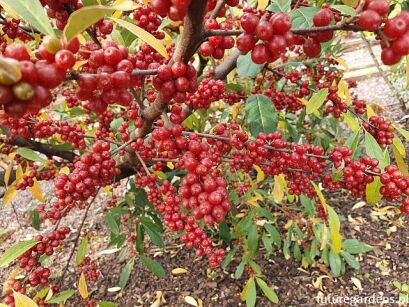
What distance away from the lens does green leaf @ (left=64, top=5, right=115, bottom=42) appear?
20.6 inches

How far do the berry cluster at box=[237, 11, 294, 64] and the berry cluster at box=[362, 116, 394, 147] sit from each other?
92 cm

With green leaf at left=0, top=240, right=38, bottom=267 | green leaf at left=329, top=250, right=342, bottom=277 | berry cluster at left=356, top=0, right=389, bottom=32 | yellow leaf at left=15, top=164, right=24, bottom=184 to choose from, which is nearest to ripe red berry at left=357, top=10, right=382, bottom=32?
berry cluster at left=356, top=0, right=389, bottom=32

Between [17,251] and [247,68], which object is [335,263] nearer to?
[247,68]

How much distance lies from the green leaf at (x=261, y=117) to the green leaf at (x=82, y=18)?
105cm

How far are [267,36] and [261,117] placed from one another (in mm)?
856

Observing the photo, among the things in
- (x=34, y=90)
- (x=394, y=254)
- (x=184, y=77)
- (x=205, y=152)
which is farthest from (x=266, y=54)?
(x=394, y=254)

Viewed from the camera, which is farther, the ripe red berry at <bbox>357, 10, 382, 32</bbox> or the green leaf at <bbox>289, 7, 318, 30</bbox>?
the green leaf at <bbox>289, 7, 318, 30</bbox>

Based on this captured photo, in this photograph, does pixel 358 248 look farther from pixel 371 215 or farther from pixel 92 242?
pixel 92 242

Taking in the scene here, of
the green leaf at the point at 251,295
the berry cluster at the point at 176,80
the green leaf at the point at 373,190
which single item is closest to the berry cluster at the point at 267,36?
the berry cluster at the point at 176,80

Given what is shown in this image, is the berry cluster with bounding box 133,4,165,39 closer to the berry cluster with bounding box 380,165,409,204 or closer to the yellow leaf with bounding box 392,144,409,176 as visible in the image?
the berry cluster with bounding box 380,165,409,204

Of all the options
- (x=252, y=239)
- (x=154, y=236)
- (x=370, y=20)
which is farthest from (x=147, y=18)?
(x=252, y=239)

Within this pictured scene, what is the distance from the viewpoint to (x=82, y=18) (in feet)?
1.73

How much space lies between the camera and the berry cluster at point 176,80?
2.44 feet

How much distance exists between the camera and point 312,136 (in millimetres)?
2697
